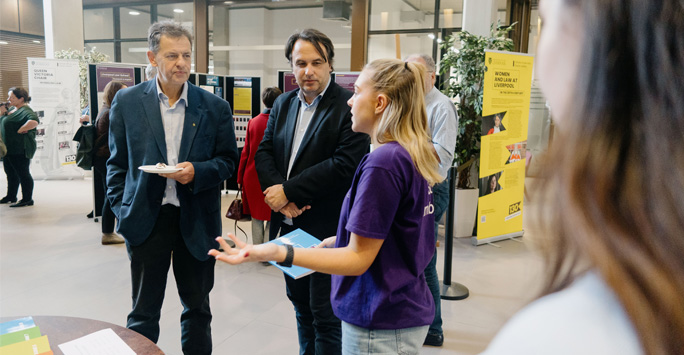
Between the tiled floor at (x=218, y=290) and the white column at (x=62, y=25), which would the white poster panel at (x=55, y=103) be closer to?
the white column at (x=62, y=25)

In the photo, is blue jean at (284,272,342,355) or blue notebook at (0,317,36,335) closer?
blue notebook at (0,317,36,335)

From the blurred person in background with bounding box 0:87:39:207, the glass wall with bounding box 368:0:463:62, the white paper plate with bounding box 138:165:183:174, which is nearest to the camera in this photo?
the white paper plate with bounding box 138:165:183:174

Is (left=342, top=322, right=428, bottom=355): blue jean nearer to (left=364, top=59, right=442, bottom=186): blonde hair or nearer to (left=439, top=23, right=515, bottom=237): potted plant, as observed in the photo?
(left=364, top=59, right=442, bottom=186): blonde hair

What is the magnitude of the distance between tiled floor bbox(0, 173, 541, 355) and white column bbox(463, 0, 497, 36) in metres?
2.44

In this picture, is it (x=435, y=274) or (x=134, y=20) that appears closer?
(x=435, y=274)

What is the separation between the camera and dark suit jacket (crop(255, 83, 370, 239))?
2037mm

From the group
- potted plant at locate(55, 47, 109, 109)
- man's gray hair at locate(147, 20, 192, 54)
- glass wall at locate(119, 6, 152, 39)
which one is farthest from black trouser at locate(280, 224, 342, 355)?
glass wall at locate(119, 6, 152, 39)

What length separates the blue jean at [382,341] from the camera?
1329 mm

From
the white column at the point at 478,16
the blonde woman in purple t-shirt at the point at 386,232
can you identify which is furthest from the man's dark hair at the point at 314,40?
the white column at the point at 478,16

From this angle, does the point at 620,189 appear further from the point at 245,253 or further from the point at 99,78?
the point at 99,78

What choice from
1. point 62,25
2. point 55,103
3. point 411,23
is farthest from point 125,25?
point 411,23

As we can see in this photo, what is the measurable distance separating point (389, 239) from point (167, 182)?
3.97 feet

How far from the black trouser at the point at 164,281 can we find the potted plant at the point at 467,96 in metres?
3.44

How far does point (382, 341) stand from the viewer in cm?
133
